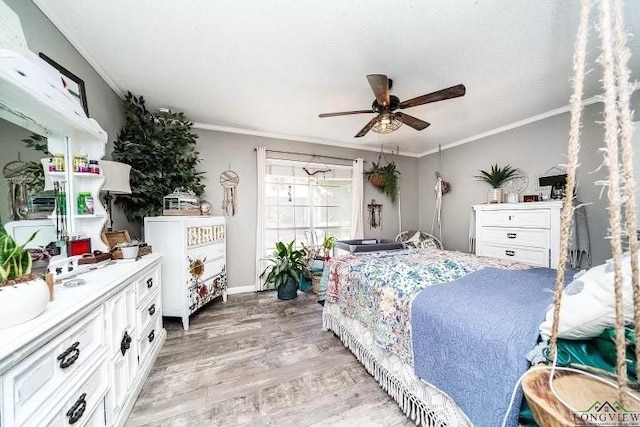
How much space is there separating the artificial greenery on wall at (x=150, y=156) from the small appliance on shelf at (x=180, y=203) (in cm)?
7

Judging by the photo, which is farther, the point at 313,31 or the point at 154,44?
the point at 154,44

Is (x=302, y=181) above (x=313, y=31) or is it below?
below

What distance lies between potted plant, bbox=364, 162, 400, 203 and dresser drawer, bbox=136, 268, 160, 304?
337 cm

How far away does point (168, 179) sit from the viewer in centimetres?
252

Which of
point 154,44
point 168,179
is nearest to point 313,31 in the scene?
point 154,44

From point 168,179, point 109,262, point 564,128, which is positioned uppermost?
point 564,128

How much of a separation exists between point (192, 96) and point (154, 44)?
0.74 meters

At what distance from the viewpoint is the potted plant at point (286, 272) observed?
3139 millimetres

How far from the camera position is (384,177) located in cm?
420

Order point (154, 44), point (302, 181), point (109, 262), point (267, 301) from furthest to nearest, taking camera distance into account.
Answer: point (302, 181)
point (267, 301)
point (154, 44)
point (109, 262)

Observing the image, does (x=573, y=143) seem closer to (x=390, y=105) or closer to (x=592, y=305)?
(x=592, y=305)

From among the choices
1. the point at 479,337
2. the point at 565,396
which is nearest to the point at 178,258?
the point at 479,337

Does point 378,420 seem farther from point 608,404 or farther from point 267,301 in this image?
point 267,301

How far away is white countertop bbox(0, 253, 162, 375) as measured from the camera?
25.9 inches
